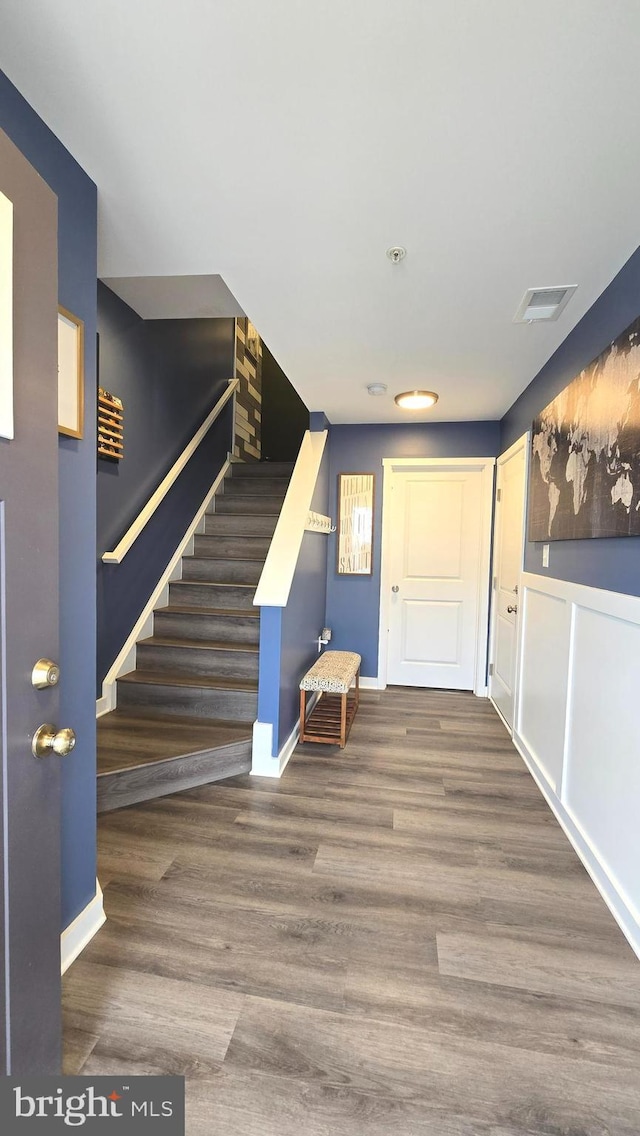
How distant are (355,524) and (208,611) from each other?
1553mm

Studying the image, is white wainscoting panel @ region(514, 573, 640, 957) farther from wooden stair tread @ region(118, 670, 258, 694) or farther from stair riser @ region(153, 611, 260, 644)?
stair riser @ region(153, 611, 260, 644)

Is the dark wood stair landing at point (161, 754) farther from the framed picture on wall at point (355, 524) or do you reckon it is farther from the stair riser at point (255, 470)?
the stair riser at point (255, 470)

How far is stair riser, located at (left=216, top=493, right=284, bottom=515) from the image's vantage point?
4102mm

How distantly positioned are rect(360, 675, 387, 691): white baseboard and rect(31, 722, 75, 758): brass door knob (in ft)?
11.1

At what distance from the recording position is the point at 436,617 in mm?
4051

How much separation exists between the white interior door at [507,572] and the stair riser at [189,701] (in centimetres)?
178

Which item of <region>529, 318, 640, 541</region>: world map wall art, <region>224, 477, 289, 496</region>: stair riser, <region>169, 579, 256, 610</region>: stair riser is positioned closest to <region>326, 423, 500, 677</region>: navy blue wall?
<region>224, 477, 289, 496</region>: stair riser

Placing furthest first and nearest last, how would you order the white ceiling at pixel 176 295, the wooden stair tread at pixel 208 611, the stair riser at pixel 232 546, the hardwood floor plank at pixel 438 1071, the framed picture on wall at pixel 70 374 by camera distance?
the stair riser at pixel 232 546 → the wooden stair tread at pixel 208 611 → the white ceiling at pixel 176 295 → the framed picture on wall at pixel 70 374 → the hardwood floor plank at pixel 438 1071

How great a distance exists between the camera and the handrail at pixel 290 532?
8.04 ft

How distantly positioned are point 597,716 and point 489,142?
1.91 m

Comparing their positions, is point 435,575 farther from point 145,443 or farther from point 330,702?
point 145,443

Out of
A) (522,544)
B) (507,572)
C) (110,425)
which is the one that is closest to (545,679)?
(522,544)

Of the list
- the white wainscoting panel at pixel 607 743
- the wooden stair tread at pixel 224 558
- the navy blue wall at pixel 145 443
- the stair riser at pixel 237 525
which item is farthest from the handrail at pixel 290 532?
the white wainscoting panel at pixel 607 743

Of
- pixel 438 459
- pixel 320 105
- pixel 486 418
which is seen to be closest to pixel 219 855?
pixel 320 105
